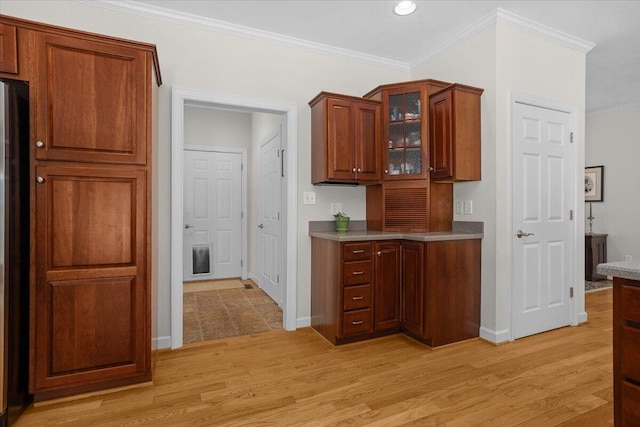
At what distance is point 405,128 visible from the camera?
10.2 ft

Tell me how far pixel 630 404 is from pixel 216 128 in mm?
5461

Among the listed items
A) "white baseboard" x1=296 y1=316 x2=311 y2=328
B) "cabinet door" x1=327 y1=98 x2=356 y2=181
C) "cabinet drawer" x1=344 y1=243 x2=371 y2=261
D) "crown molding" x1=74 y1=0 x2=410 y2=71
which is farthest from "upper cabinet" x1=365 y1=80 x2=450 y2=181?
"white baseboard" x1=296 y1=316 x2=311 y2=328

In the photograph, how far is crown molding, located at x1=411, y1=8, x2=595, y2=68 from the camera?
2.85 m

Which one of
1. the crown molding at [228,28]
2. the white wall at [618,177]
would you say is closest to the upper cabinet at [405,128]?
→ the crown molding at [228,28]

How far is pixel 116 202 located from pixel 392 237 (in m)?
2.10

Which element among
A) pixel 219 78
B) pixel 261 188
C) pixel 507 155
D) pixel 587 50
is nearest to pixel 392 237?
pixel 507 155

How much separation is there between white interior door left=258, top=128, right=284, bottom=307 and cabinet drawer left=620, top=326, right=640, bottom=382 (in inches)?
117

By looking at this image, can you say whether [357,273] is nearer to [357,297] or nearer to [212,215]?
[357,297]

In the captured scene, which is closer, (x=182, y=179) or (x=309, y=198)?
(x=182, y=179)

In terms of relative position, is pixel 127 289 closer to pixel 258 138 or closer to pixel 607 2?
pixel 258 138

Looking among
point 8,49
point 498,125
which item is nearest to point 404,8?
point 498,125

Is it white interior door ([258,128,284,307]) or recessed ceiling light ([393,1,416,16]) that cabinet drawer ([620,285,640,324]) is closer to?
recessed ceiling light ([393,1,416,16])

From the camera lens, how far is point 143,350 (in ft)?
6.99

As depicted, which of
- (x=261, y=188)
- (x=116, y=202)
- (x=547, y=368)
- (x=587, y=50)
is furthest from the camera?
(x=261, y=188)
